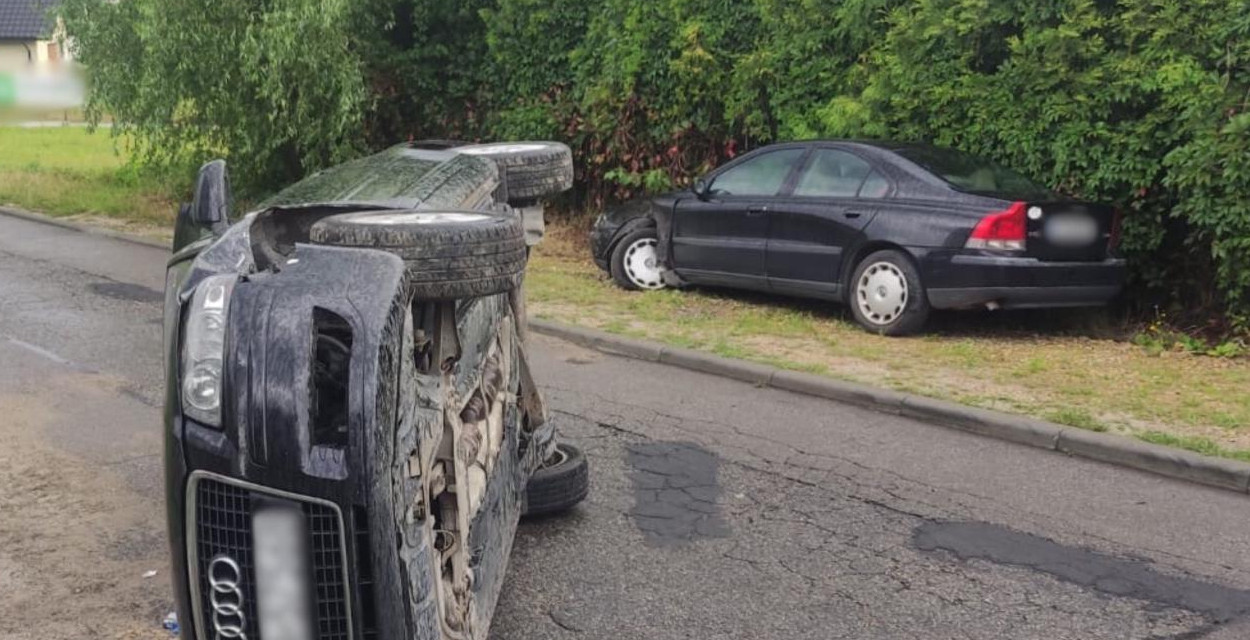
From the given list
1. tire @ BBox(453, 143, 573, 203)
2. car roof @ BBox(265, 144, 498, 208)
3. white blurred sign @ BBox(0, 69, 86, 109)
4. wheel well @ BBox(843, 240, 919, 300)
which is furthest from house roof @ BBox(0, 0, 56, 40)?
wheel well @ BBox(843, 240, 919, 300)

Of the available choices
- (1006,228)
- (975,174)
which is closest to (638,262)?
(975,174)

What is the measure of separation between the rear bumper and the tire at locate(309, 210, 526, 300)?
632cm

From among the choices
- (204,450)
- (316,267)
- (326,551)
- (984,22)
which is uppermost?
(984,22)

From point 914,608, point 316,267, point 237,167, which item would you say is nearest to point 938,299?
point 914,608

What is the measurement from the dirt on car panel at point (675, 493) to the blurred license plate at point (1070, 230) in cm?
373

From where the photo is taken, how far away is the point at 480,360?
4266mm

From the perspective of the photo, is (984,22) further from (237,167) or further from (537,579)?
(237,167)

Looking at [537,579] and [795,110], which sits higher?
[795,110]

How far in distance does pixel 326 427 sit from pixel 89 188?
18.9 metres

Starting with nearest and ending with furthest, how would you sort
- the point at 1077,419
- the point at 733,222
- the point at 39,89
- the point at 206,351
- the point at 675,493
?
the point at 206,351, the point at 675,493, the point at 39,89, the point at 1077,419, the point at 733,222

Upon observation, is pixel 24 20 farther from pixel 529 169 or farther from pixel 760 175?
pixel 529 169

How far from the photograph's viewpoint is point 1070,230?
9328mm

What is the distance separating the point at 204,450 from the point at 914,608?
299 centimetres

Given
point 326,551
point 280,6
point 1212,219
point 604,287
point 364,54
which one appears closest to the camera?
point 326,551
